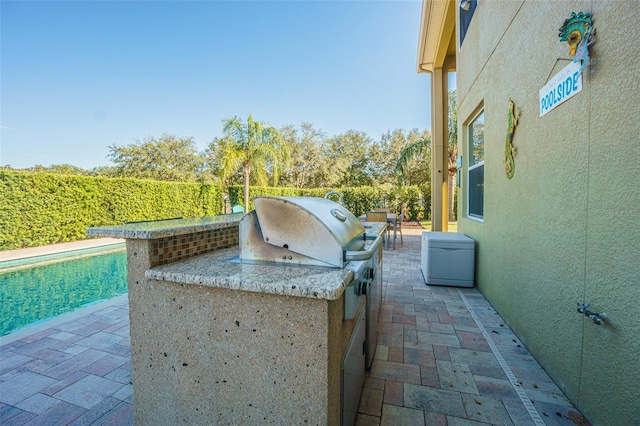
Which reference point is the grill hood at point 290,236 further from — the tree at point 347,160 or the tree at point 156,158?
the tree at point 156,158

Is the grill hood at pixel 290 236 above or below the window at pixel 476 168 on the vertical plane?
below

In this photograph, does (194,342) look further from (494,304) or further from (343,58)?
(343,58)

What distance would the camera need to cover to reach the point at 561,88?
5.89 ft

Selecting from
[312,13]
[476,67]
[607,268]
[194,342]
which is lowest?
[194,342]

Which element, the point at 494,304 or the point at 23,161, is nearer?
the point at 494,304

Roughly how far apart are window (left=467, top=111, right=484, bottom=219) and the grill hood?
137 inches

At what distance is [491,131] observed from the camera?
3.29 metres

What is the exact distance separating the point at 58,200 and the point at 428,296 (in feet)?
32.6

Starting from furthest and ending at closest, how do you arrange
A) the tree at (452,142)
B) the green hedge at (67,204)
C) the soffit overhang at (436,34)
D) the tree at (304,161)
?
the tree at (304,161) < the tree at (452,142) < the green hedge at (67,204) < the soffit overhang at (436,34)

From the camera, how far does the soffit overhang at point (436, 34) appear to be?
529cm

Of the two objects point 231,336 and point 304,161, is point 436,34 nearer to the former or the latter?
point 231,336

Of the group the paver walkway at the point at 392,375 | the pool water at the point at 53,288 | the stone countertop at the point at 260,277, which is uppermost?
the stone countertop at the point at 260,277

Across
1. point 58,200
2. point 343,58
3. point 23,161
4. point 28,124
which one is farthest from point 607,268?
point 23,161

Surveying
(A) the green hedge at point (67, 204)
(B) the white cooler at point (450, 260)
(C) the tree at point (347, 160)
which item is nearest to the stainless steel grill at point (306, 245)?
(B) the white cooler at point (450, 260)
